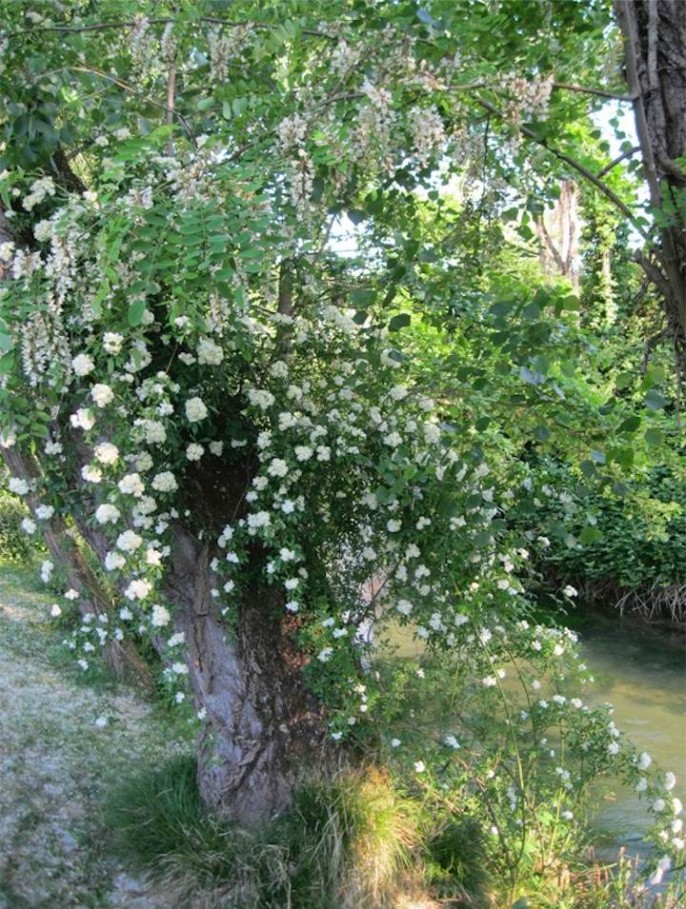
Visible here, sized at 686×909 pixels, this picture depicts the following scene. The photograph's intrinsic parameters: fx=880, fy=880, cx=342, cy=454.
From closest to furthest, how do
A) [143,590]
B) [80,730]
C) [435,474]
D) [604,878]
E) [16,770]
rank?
[143,590] → [435,474] → [604,878] → [16,770] → [80,730]

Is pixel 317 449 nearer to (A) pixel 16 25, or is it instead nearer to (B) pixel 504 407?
(B) pixel 504 407

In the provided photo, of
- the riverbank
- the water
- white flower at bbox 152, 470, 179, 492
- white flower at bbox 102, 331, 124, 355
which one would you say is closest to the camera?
white flower at bbox 102, 331, 124, 355

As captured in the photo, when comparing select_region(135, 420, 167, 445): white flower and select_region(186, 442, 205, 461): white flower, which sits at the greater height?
select_region(135, 420, 167, 445): white flower

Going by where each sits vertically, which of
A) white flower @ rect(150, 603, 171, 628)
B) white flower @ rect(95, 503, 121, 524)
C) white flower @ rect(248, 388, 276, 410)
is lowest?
white flower @ rect(150, 603, 171, 628)

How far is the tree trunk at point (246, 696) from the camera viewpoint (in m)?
3.28

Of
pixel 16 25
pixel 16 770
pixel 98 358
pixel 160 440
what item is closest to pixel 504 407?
pixel 160 440

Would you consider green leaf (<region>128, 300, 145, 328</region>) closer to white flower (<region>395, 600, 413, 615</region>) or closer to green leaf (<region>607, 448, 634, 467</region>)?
green leaf (<region>607, 448, 634, 467</region>)

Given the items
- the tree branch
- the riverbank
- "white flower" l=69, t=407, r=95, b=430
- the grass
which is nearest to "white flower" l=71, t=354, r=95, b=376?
"white flower" l=69, t=407, r=95, b=430

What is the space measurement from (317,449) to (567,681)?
7.31 ft

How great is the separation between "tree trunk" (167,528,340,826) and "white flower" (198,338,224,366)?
0.68 metres

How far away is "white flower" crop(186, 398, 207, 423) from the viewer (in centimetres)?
290

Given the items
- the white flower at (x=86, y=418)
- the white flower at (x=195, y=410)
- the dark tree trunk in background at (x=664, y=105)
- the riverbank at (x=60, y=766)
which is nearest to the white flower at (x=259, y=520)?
the white flower at (x=195, y=410)

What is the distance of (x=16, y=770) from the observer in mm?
4371

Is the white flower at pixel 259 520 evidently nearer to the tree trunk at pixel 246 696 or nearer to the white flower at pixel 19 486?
the tree trunk at pixel 246 696
